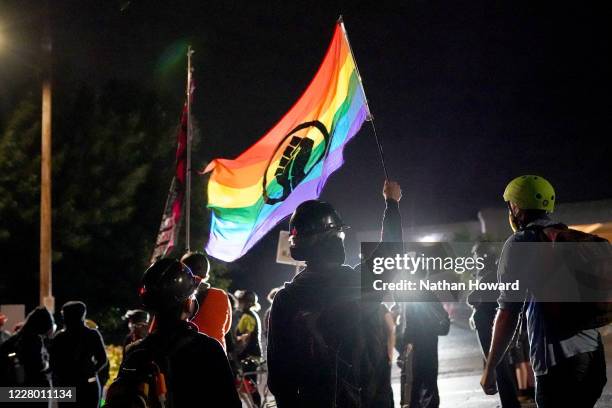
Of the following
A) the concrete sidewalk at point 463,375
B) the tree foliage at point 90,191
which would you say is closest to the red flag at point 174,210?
the concrete sidewalk at point 463,375

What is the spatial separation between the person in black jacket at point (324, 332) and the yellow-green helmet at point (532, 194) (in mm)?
1200

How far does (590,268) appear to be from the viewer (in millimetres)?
3795

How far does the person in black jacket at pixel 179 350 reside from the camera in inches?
114

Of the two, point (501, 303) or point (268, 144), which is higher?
point (268, 144)

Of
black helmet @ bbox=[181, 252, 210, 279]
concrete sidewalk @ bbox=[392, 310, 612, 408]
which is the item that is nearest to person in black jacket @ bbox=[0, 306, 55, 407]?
black helmet @ bbox=[181, 252, 210, 279]

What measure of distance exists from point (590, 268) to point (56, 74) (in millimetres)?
27884

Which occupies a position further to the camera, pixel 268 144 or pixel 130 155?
pixel 130 155

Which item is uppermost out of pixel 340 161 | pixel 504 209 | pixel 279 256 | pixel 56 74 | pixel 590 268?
pixel 56 74

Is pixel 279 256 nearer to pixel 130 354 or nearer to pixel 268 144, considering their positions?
pixel 268 144

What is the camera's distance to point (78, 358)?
877 centimetres

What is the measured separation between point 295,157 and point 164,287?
5.36 metres

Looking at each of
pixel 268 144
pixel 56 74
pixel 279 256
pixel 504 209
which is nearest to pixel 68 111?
pixel 56 74

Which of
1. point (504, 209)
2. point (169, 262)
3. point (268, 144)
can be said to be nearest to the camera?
point (169, 262)

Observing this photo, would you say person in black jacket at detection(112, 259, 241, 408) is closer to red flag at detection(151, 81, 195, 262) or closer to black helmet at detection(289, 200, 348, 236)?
black helmet at detection(289, 200, 348, 236)
